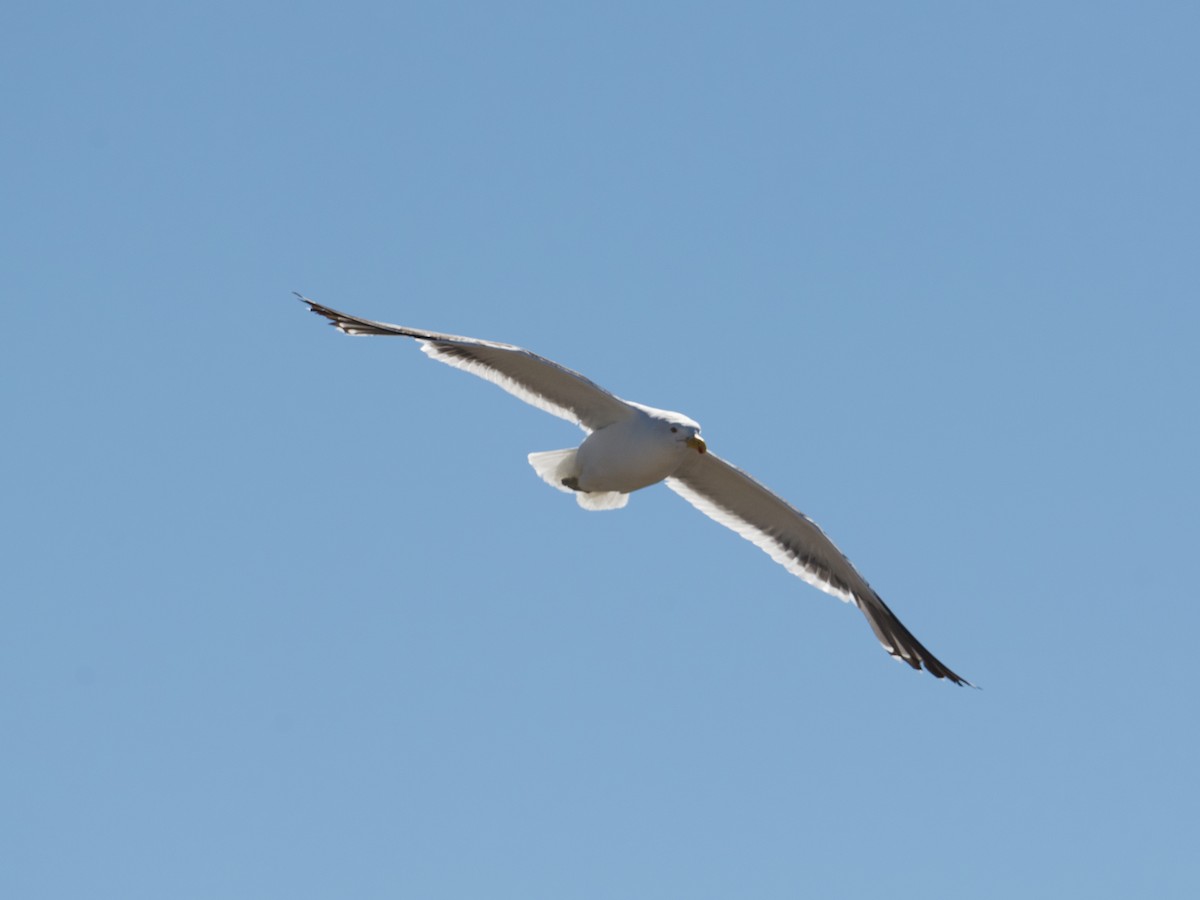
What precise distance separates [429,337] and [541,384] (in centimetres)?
111

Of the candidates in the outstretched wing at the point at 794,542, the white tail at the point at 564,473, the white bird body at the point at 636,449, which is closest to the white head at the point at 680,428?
the white bird body at the point at 636,449

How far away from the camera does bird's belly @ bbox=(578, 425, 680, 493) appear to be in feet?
41.0

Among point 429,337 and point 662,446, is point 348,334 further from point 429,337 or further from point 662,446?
point 662,446

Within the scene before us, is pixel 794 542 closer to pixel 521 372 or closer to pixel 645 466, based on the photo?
pixel 645 466

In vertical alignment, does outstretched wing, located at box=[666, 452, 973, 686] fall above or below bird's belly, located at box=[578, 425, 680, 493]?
above

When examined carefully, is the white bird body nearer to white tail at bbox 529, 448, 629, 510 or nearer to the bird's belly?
the bird's belly

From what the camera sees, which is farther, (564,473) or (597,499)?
(597,499)

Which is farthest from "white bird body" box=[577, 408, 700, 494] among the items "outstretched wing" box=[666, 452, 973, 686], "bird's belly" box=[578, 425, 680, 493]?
"outstretched wing" box=[666, 452, 973, 686]

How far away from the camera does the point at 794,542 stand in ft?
47.8

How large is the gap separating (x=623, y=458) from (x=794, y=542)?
266cm

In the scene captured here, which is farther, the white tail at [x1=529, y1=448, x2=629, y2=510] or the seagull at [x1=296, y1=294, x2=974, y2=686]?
the white tail at [x1=529, y1=448, x2=629, y2=510]

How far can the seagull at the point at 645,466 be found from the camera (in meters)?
12.4

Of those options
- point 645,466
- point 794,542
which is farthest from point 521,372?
point 794,542

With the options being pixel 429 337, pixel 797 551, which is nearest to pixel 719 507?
pixel 797 551
